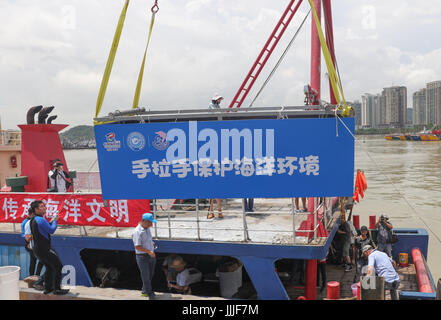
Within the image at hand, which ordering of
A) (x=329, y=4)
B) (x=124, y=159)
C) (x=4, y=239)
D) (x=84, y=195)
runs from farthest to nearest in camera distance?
1. (x=329, y=4)
2. (x=4, y=239)
3. (x=84, y=195)
4. (x=124, y=159)

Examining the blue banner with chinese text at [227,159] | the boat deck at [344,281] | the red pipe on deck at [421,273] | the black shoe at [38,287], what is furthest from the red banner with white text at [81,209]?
the red pipe on deck at [421,273]

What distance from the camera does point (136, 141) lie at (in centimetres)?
643

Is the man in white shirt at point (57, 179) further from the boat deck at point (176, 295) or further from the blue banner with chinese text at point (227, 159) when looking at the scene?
the blue banner with chinese text at point (227, 159)

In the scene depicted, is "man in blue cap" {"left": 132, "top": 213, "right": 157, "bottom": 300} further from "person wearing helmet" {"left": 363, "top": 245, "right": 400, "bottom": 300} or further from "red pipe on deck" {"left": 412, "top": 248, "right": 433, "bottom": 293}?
"red pipe on deck" {"left": 412, "top": 248, "right": 433, "bottom": 293}

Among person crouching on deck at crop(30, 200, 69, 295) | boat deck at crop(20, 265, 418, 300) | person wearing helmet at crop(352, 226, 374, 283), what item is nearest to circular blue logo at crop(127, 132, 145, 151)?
person crouching on deck at crop(30, 200, 69, 295)

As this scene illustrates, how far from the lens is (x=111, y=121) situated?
6.57m

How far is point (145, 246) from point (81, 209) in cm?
231

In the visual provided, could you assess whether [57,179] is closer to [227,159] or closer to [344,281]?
[227,159]

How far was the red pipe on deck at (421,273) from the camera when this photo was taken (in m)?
7.05

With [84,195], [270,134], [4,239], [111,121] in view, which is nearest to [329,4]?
[270,134]
